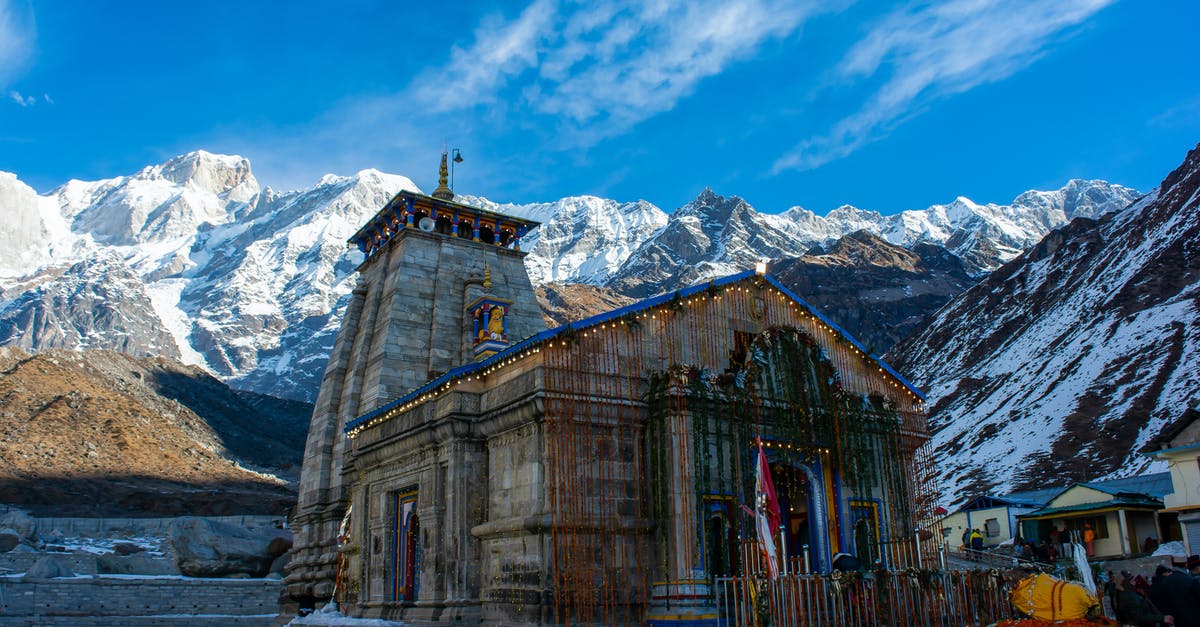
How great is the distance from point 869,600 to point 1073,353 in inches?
3311

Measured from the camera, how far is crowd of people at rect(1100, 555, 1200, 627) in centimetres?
1298

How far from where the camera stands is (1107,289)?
101m

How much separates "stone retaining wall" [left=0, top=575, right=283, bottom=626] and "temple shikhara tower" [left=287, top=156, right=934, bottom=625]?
18011 mm

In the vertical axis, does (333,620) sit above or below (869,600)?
below

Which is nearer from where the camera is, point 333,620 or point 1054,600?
point 1054,600

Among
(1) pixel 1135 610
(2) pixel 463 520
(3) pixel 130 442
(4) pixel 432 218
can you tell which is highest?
(3) pixel 130 442

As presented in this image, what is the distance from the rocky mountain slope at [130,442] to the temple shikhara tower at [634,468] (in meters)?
59.6

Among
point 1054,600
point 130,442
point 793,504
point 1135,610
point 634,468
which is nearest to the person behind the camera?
point 1054,600

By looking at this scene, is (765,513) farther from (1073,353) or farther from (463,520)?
(1073,353)

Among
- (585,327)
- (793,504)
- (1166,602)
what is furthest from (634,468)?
(1166,602)

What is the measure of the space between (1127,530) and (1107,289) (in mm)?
72879

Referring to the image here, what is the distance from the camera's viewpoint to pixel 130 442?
91438 mm

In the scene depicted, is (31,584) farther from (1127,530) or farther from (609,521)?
(1127,530)

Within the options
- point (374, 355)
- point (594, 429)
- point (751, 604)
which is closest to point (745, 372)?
point (594, 429)
